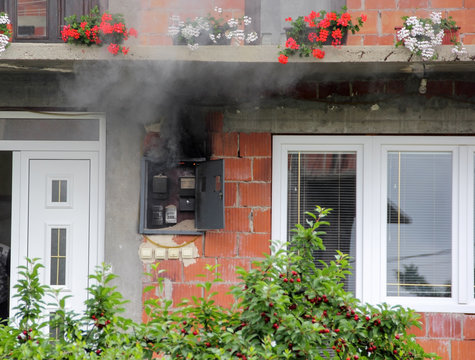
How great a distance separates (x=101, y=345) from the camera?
308cm

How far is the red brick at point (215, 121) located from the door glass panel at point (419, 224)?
64.4 inches

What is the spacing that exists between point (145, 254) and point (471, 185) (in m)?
3.12

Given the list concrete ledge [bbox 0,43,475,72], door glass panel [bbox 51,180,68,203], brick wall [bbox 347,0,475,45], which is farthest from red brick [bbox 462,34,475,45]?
door glass panel [bbox 51,180,68,203]

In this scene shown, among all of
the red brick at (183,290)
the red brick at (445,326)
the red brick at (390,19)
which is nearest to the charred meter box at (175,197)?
the red brick at (183,290)

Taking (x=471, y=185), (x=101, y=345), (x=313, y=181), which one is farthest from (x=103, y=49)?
(x=471, y=185)

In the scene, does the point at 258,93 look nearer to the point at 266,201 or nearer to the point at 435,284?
the point at 266,201

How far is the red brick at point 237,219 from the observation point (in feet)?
17.8

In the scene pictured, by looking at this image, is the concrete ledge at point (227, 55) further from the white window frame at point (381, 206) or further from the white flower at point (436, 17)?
the white window frame at point (381, 206)

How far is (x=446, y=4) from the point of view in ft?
16.7

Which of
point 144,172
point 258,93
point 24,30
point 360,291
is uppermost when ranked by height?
point 24,30

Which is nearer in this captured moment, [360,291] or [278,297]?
[278,297]

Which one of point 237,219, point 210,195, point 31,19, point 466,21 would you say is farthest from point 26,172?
point 466,21

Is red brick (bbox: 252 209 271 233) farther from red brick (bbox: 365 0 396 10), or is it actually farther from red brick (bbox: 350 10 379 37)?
red brick (bbox: 365 0 396 10)

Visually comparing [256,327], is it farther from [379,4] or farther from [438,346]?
[379,4]
